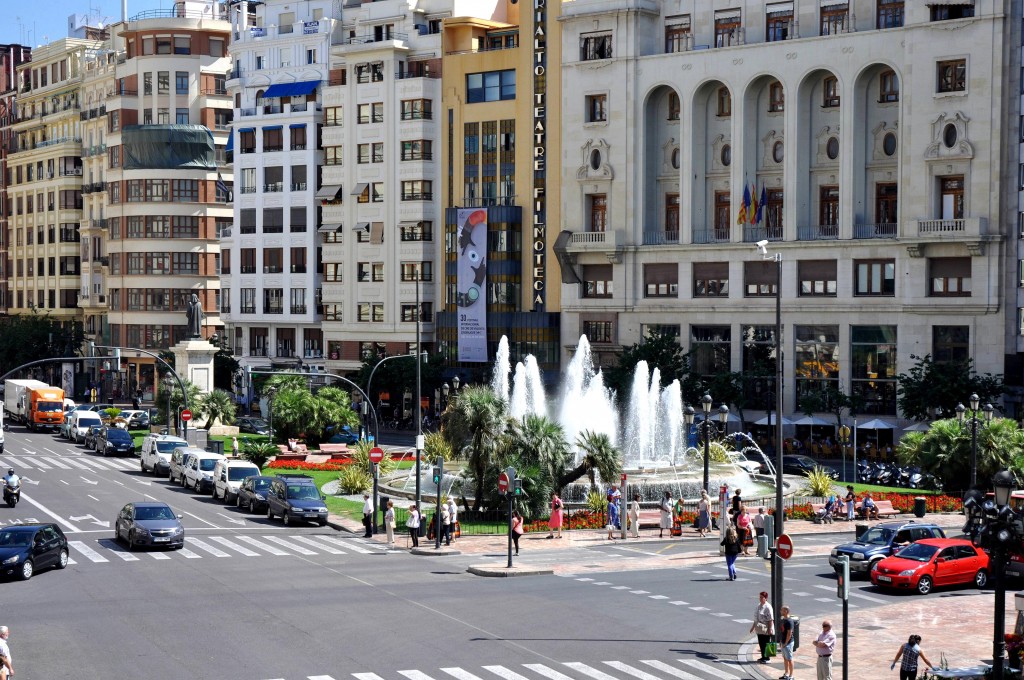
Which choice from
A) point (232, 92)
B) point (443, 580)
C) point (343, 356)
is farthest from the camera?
point (232, 92)

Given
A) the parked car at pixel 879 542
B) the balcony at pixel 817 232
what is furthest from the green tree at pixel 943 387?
the parked car at pixel 879 542

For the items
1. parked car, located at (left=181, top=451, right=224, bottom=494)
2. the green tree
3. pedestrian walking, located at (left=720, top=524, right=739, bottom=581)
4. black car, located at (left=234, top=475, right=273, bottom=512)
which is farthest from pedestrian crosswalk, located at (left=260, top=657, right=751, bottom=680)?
the green tree

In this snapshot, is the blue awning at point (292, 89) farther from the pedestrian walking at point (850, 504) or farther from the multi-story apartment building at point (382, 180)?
the pedestrian walking at point (850, 504)

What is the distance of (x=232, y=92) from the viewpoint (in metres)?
123

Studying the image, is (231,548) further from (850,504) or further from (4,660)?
(850,504)

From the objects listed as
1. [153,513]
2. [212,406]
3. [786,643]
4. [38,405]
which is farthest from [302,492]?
[38,405]

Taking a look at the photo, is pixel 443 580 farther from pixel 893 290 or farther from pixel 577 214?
pixel 577 214

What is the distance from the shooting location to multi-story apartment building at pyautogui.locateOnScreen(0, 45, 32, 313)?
155875mm

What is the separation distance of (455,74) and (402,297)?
50.1 ft

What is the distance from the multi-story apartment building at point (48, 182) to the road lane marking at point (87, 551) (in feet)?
316

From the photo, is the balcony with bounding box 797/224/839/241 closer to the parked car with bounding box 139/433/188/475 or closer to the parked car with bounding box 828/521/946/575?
the parked car with bounding box 139/433/188/475

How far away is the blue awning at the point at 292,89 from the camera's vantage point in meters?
116

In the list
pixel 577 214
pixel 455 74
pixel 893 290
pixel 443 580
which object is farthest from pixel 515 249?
pixel 443 580

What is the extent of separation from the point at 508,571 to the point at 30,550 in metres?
12.5
